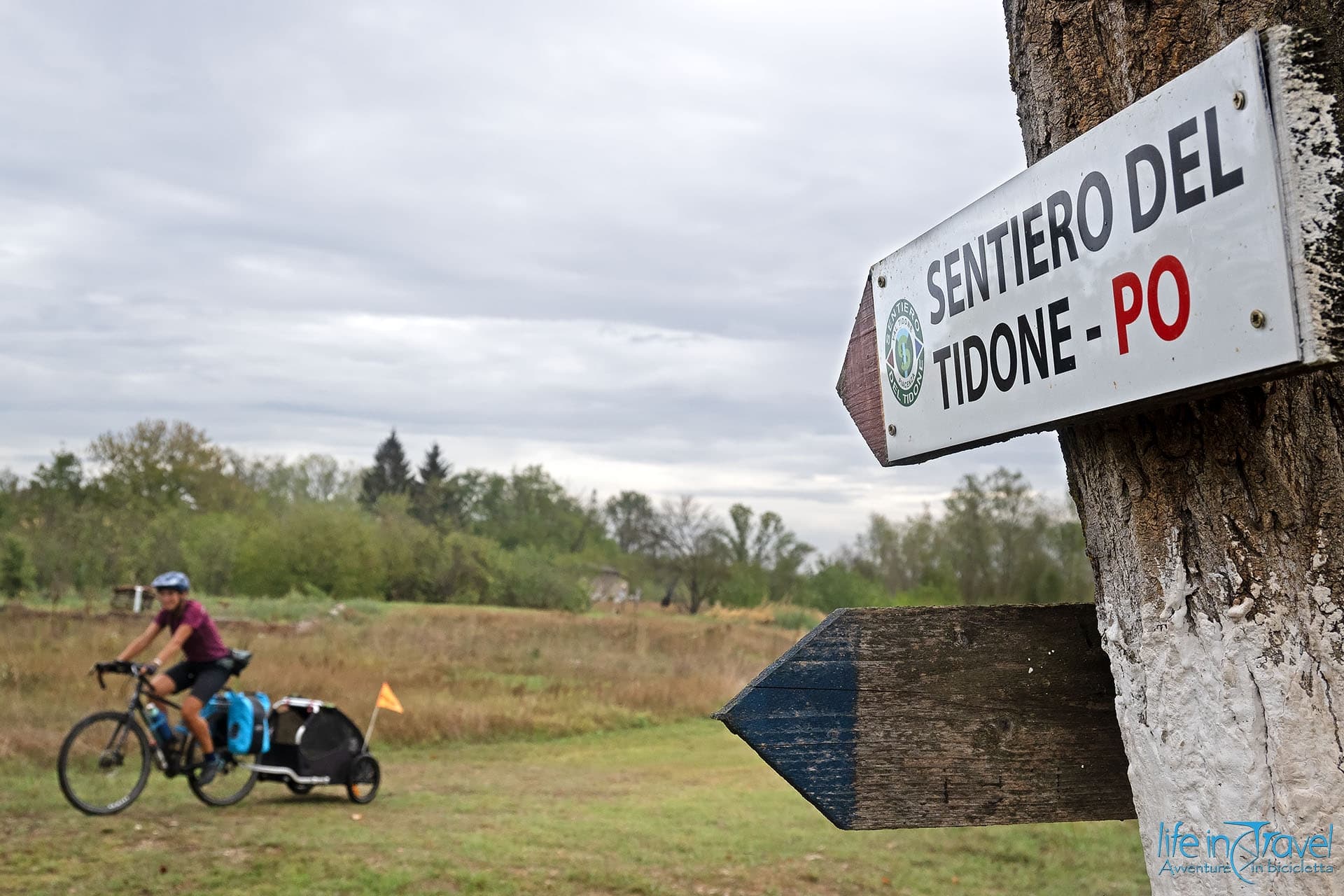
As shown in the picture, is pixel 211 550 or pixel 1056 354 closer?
pixel 1056 354

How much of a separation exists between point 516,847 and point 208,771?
9.76 feet

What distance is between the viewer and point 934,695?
131 centimetres

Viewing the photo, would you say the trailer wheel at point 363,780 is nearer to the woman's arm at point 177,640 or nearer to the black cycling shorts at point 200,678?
the black cycling shorts at point 200,678

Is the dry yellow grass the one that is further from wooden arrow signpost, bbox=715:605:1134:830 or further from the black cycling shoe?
wooden arrow signpost, bbox=715:605:1134:830

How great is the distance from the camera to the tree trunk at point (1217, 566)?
104 cm

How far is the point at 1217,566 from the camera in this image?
110 cm

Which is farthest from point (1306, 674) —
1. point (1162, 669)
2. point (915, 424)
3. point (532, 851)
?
point (532, 851)

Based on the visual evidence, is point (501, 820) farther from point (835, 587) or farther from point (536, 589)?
point (536, 589)

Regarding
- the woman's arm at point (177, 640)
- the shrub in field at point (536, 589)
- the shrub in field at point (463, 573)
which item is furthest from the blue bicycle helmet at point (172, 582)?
the shrub in field at point (463, 573)

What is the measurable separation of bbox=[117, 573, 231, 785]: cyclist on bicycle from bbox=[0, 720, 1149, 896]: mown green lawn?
61 centimetres

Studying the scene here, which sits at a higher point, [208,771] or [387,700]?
[387,700]

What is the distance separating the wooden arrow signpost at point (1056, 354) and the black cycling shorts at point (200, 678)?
8.19 metres

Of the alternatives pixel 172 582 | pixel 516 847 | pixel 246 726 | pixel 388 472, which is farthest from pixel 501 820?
pixel 388 472

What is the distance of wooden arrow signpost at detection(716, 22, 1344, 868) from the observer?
0.96m
